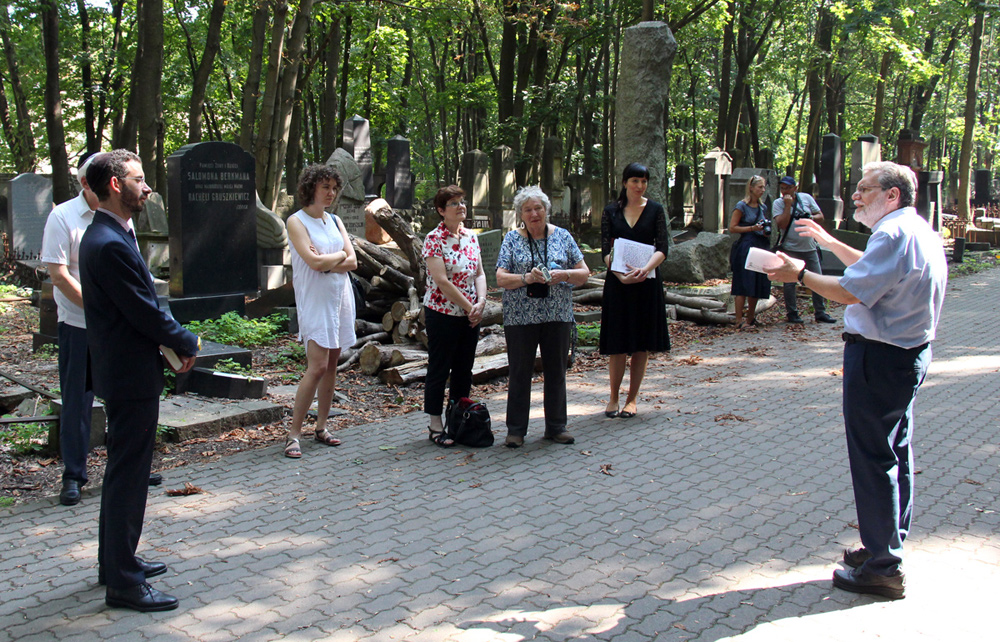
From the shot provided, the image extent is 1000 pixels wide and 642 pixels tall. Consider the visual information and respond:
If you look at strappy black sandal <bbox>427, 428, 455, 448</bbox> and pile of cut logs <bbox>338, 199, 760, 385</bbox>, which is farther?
pile of cut logs <bbox>338, 199, 760, 385</bbox>

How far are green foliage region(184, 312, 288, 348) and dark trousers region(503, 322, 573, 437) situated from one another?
4.56 m

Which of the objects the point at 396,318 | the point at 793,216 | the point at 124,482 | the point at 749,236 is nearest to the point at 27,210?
the point at 396,318

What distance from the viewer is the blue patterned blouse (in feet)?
20.1

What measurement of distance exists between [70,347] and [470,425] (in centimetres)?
268

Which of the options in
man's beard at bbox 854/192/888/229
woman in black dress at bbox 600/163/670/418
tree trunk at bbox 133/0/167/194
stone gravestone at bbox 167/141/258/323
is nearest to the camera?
man's beard at bbox 854/192/888/229

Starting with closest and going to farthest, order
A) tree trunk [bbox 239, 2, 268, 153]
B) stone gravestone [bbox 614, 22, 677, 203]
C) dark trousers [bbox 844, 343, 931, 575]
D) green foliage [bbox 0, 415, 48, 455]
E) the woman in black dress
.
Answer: dark trousers [bbox 844, 343, 931, 575] → green foliage [bbox 0, 415, 48, 455] → the woman in black dress → stone gravestone [bbox 614, 22, 677, 203] → tree trunk [bbox 239, 2, 268, 153]

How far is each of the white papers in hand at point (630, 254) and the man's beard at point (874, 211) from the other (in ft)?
8.95

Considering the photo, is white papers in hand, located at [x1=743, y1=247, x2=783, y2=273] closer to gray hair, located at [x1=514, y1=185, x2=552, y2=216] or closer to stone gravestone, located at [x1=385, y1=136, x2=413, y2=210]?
gray hair, located at [x1=514, y1=185, x2=552, y2=216]

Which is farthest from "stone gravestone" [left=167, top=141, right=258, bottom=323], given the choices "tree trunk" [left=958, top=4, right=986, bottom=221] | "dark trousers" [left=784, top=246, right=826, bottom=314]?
"tree trunk" [left=958, top=4, right=986, bottom=221]

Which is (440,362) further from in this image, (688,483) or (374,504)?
(688,483)

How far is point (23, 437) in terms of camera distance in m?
5.71

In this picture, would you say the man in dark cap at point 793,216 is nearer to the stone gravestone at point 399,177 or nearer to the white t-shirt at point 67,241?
Answer: the white t-shirt at point 67,241

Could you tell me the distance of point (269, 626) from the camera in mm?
3502

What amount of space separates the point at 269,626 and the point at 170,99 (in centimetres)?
2850
